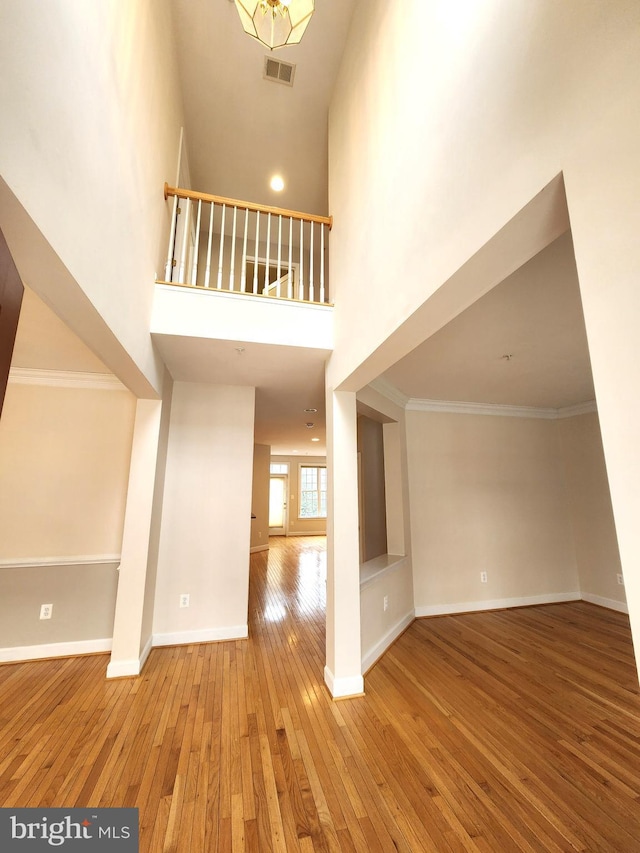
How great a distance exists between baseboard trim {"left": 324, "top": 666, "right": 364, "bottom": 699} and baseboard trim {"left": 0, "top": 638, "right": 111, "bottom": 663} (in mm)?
2063

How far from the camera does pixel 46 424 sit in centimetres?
316

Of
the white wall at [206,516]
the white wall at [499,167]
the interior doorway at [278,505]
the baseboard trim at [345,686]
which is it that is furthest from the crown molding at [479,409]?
the interior doorway at [278,505]

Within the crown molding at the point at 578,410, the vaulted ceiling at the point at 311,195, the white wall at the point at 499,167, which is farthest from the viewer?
the crown molding at the point at 578,410

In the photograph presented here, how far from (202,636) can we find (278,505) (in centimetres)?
780

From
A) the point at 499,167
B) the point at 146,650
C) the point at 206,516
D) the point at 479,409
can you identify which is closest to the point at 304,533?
the point at 479,409

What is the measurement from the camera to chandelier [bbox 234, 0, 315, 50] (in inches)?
75.9

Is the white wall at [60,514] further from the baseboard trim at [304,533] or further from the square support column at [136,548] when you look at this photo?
the baseboard trim at [304,533]

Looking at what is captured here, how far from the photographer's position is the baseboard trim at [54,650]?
2.83 meters

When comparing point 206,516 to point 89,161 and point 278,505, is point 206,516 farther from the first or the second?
point 278,505

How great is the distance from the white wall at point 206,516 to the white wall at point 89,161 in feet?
3.41

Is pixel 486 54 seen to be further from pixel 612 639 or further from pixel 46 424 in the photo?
pixel 612 639

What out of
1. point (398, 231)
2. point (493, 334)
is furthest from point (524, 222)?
point (493, 334)

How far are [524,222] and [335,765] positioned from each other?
8.32 ft

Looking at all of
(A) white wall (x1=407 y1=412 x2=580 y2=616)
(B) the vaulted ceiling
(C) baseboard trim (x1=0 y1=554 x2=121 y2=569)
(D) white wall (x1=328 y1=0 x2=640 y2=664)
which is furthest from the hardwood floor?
(B) the vaulted ceiling
